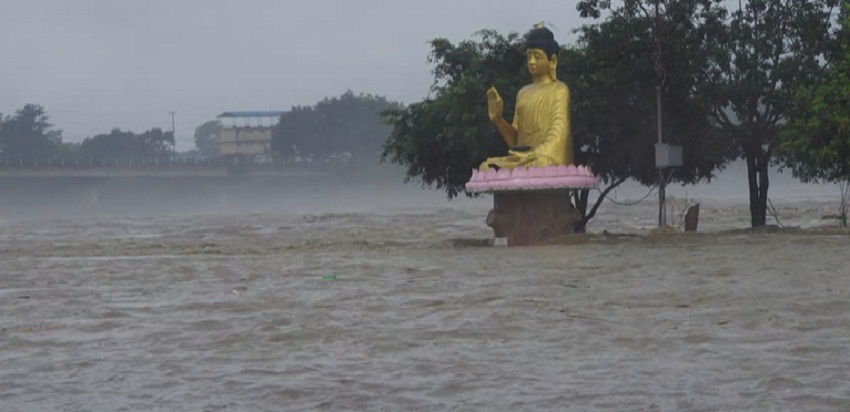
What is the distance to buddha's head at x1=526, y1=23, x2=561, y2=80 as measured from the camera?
2066 centimetres

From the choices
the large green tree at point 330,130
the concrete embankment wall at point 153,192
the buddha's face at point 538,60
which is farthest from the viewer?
the large green tree at point 330,130

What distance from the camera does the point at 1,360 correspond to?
9047 mm

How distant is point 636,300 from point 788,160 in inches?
459

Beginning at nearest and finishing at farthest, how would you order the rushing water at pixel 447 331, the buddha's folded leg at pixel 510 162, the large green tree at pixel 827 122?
1. the rushing water at pixel 447 331
2. the large green tree at pixel 827 122
3. the buddha's folded leg at pixel 510 162

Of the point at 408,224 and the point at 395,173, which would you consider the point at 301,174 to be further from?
the point at 408,224

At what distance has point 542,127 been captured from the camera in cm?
2050

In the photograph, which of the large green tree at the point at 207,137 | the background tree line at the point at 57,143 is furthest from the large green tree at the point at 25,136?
the large green tree at the point at 207,137

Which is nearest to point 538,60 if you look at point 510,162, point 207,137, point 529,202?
point 510,162

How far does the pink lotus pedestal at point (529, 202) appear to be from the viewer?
19406mm

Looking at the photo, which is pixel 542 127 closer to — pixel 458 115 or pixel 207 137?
pixel 458 115

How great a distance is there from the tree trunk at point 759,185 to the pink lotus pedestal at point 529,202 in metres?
3.52

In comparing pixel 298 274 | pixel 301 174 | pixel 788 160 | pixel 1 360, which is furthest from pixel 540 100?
pixel 301 174

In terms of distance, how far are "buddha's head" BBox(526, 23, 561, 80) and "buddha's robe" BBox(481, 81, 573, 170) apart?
0.22 m

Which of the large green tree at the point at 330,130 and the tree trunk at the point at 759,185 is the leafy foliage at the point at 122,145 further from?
the tree trunk at the point at 759,185
